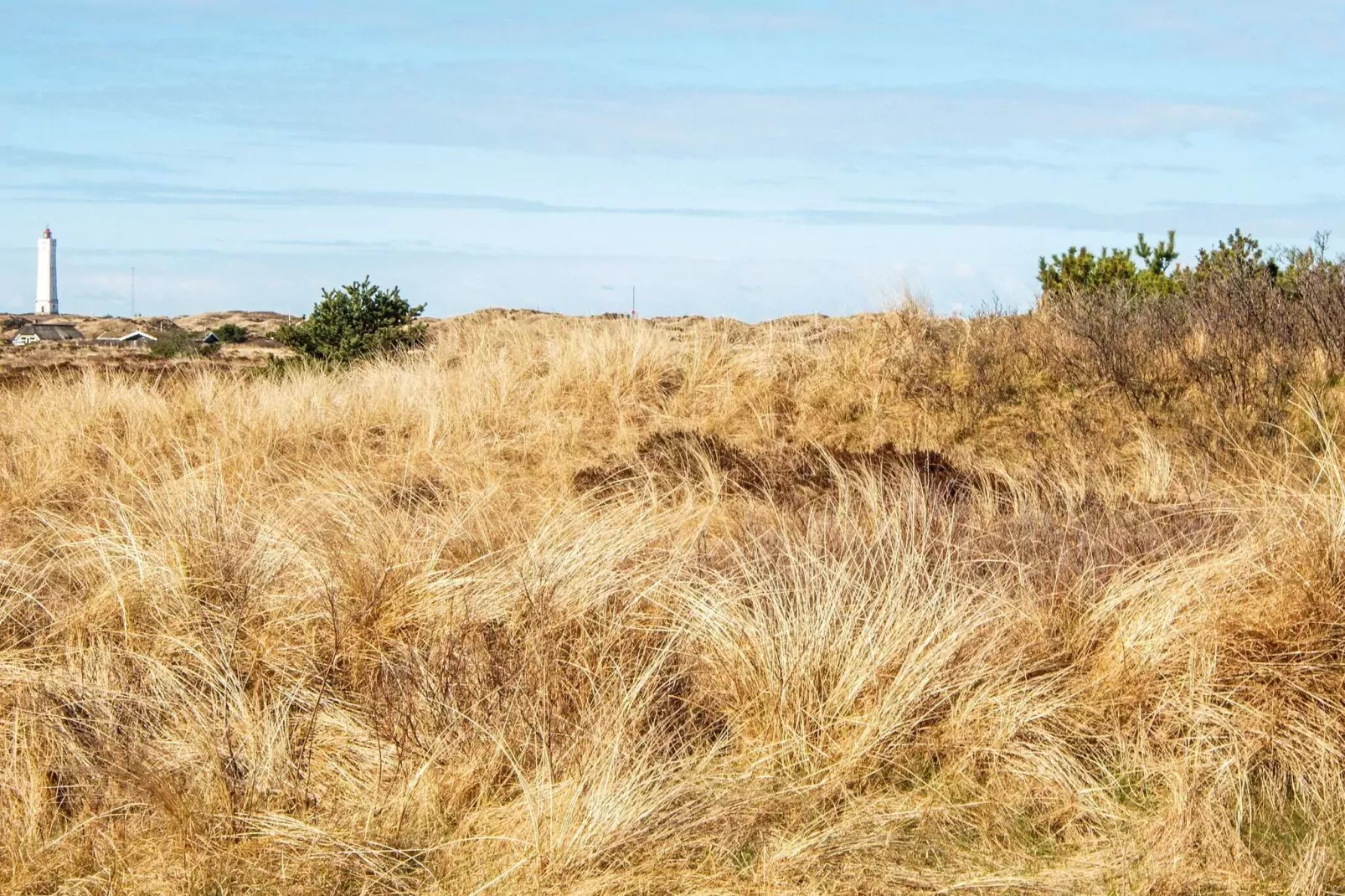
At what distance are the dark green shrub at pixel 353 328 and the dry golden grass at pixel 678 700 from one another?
375 inches

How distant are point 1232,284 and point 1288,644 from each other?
25.7 ft

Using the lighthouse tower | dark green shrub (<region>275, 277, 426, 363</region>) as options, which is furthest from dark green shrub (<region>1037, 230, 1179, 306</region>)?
the lighthouse tower

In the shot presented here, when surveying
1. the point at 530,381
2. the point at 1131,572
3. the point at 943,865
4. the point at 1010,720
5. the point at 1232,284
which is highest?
the point at 1232,284

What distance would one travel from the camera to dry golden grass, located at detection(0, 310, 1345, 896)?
144 inches

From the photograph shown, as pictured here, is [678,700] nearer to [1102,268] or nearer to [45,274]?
[1102,268]

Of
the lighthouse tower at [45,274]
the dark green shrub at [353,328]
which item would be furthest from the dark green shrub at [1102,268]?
the lighthouse tower at [45,274]

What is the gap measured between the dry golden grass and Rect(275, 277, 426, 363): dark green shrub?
9.51m

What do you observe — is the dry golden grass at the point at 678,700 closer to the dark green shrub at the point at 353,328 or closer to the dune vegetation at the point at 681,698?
the dune vegetation at the point at 681,698

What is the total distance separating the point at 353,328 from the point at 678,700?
1319 centimetres

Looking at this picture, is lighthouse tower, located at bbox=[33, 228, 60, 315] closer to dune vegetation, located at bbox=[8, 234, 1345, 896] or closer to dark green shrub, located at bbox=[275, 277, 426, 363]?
dark green shrub, located at bbox=[275, 277, 426, 363]

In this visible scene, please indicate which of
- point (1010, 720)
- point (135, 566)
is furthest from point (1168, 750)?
point (135, 566)

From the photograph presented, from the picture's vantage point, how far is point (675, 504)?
7.64 meters

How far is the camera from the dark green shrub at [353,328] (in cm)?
1638

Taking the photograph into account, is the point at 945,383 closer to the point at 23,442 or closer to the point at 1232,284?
the point at 1232,284
